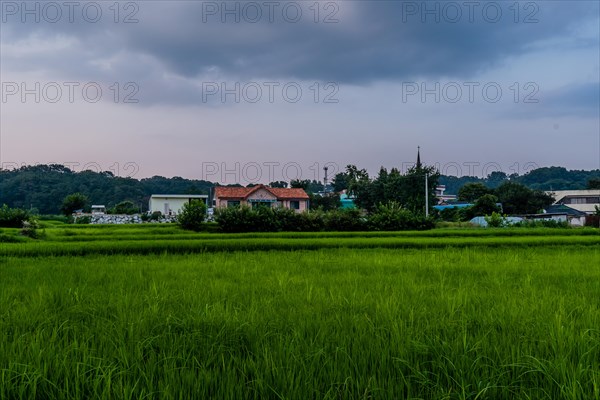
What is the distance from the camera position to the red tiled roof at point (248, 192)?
40.8 metres

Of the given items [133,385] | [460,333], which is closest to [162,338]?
[133,385]

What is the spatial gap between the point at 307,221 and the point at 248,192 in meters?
20.3

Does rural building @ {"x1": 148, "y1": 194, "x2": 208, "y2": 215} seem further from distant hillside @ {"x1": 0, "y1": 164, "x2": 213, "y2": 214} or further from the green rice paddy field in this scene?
the green rice paddy field

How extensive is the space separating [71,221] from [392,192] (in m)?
29.0

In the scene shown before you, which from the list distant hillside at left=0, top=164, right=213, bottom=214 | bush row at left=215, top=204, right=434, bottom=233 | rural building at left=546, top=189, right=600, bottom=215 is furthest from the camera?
rural building at left=546, top=189, right=600, bottom=215

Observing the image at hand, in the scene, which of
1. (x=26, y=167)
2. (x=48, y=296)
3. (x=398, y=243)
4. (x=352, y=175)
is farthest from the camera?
(x=26, y=167)

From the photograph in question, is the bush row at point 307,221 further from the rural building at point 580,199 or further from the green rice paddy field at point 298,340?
the rural building at point 580,199

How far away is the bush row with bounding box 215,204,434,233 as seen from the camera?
21.3 m

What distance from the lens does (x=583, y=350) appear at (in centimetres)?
246

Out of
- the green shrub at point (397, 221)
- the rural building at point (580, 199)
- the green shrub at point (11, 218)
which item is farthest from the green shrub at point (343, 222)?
the rural building at point (580, 199)

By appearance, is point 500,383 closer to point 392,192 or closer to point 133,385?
point 133,385

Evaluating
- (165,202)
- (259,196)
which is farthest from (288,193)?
(165,202)

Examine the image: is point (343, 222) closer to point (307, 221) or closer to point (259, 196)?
point (307, 221)

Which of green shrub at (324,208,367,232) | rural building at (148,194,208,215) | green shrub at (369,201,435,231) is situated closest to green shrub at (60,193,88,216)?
rural building at (148,194,208,215)
